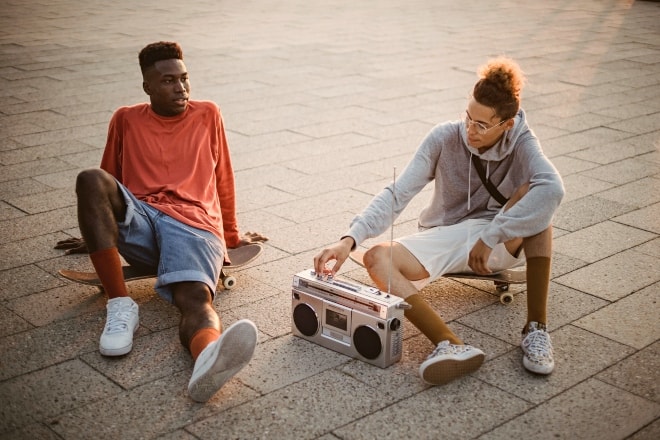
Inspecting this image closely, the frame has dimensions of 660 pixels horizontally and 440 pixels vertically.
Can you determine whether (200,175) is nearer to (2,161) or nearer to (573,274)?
(573,274)

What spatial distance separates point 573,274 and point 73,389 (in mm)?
2419

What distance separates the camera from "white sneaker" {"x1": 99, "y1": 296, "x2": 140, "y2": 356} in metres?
3.14

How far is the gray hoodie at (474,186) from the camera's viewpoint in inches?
128

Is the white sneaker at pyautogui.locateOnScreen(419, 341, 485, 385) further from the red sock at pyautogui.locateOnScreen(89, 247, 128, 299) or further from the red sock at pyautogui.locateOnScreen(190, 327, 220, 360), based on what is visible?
the red sock at pyautogui.locateOnScreen(89, 247, 128, 299)

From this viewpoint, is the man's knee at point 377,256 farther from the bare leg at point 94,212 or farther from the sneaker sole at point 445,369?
the bare leg at point 94,212

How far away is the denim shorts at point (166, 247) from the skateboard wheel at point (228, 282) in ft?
0.50

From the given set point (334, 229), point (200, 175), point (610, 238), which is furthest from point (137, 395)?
point (610, 238)

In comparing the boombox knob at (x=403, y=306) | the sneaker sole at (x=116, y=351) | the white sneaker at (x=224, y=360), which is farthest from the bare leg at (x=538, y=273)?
the sneaker sole at (x=116, y=351)

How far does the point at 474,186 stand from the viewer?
3559mm

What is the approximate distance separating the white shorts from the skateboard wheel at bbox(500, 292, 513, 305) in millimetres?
152

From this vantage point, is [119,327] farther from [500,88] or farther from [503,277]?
[500,88]

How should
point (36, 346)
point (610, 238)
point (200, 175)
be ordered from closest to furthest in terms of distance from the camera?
point (36, 346) → point (200, 175) → point (610, 238)

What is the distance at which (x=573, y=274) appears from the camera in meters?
4.00

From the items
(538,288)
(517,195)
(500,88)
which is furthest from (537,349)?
(500,88)
